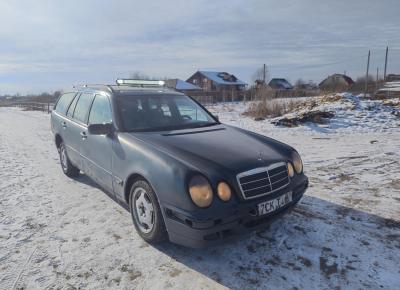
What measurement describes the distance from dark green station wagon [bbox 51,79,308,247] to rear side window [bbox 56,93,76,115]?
1.08m

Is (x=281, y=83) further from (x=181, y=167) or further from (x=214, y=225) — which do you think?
(x=214, y=225)

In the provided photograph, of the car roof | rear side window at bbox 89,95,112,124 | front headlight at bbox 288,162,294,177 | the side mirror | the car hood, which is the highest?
the car roof

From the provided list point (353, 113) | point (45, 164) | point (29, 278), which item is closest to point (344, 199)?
point (29, 278)

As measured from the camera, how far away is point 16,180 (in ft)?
18.5

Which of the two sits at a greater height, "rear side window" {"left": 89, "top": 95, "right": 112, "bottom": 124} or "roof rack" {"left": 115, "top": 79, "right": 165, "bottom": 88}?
"roof rack" {"left": 115, "top": 79, "right": 165, "bottom": 88}

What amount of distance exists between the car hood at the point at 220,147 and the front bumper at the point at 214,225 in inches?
15.9

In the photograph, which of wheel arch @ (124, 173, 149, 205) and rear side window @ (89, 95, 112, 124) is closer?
wheel arch @ (124, 173, 149, 205)

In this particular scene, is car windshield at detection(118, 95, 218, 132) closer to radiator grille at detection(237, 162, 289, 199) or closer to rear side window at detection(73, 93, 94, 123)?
rear side window at detection(73, 93, 94, 123)

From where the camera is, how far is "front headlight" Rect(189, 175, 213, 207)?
2791 millimetres

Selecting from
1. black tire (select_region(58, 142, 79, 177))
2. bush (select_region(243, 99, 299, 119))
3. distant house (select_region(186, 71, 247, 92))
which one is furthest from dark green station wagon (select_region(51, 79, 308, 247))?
distant house (select_region(186, 71, 247, 92))

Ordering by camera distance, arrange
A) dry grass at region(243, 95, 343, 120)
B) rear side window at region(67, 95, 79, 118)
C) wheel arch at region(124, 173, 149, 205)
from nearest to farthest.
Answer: wheel arch at region(124, 173, 149, 205)
rear side window at region(67, 95, 79, 118)
dry grass at region(243, 95, 343, 120)

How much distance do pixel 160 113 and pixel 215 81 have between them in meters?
55.5

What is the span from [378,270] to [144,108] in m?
3.20

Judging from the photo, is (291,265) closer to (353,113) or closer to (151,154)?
(151,154)
